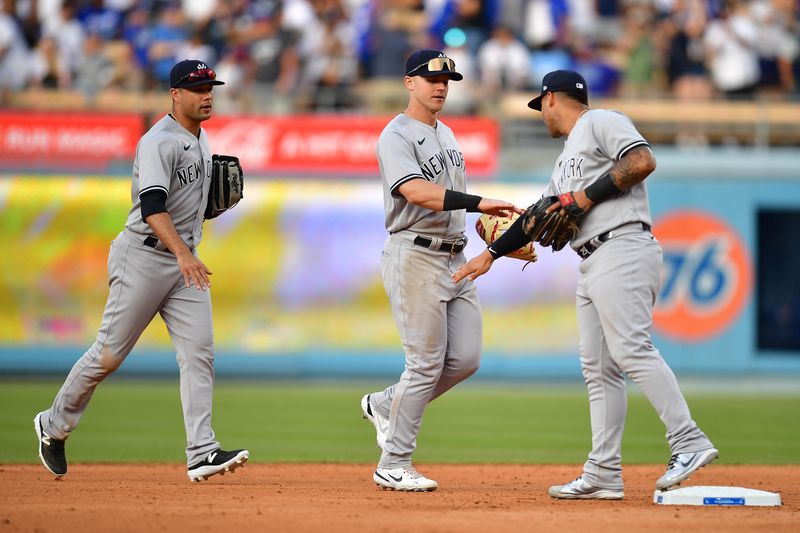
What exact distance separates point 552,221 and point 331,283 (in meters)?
11.4

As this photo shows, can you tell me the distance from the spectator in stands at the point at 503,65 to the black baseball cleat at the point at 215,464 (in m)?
11.1

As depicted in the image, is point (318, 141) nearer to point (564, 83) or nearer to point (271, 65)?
point (271, 65)

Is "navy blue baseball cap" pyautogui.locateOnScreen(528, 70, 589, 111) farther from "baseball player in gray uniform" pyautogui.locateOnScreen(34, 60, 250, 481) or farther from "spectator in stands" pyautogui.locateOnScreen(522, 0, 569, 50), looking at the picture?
"spectator in stands" pyautogui.locateOnScreen(522, 0, 569, 50)

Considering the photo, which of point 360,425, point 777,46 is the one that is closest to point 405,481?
point 360,425

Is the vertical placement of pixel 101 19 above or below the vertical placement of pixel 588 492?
above

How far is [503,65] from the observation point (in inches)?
655

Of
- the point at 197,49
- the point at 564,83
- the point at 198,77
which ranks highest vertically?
the point at 197,49

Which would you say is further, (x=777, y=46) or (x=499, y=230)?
(x=777, y=46)

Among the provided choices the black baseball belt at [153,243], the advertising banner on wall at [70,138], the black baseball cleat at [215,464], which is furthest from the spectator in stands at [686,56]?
the black baseball cleat at [215,464]

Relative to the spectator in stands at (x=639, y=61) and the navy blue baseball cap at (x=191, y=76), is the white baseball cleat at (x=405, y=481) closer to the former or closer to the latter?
the navy blue baseball cap at (x=191, y=76)

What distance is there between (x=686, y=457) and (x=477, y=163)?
37.3ft

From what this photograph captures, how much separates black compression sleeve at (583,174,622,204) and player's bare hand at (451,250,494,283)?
1.95ft

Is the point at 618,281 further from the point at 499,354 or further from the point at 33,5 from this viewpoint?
the point at 33,5

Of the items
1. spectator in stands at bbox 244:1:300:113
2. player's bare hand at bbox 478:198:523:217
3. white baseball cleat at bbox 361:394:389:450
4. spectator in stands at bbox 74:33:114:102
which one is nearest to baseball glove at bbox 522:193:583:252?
player's bare hand at bbox 478:198:523:217
